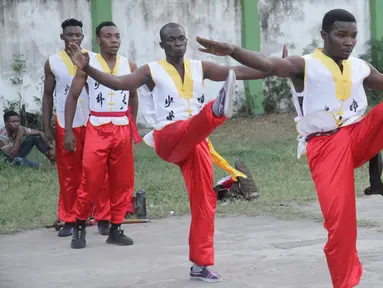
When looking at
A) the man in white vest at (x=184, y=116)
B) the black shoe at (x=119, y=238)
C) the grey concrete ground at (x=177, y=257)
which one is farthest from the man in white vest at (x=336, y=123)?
the black shoe at (x=119, y=238)

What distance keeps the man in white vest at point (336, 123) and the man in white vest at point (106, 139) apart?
100 inches

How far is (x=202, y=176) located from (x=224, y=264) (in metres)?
0.83

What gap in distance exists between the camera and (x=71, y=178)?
9164 mm

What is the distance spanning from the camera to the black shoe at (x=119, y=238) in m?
8.37

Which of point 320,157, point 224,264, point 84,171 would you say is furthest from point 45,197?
point 320,157

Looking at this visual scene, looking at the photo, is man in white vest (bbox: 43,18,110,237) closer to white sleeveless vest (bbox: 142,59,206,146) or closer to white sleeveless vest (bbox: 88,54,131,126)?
white sleeveless vest (bbox: 88,54,131,126)

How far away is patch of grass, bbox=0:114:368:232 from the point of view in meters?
9.97

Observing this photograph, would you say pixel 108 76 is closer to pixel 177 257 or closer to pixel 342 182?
pixel 177 257

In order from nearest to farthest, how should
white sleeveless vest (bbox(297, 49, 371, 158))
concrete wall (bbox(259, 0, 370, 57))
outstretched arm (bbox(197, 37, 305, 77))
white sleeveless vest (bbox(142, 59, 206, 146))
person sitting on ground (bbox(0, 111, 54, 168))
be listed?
1. outstretched arm (bbox(197, 37, 305, 77))
2. white sleeveless vest (bbox(297, 49, 371, 158))
3. white sleeveless vest (bbox(142, 59, 206, 146))
4. person sitting on ground (bbox(0, 111, 54, 168))
5. concrete wall (bbox(259, 0, 370, 57))

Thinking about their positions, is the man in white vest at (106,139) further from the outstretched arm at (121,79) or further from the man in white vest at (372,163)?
the man in white vest at (372,163)

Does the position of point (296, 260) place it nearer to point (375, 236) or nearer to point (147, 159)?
point (375, 236)

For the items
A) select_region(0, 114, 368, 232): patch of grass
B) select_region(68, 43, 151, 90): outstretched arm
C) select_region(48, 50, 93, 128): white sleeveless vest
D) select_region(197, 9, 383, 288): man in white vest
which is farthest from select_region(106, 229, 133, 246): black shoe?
select_region(197, 9, 383, 288): man in white vest

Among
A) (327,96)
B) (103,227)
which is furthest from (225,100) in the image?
(103,227)

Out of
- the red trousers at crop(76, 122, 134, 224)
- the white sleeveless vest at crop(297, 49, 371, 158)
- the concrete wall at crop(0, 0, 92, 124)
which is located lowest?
the red trousers at crop(76, 122, 134, 224)
